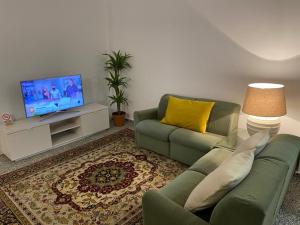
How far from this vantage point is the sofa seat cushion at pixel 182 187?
1.77 metres

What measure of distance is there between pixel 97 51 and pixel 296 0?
3.33m

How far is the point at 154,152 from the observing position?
339 centimetres

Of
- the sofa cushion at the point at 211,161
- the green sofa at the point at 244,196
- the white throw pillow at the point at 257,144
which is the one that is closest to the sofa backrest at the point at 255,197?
the green sofa at the point at 244,196

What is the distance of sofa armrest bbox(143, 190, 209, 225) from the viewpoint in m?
1.42

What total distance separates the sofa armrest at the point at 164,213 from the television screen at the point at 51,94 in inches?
101

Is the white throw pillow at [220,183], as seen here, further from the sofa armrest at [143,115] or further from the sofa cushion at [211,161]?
the sofa armrest at [143,115]

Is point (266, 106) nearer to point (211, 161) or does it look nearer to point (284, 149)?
point (284, 149)

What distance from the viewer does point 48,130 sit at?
3479mm

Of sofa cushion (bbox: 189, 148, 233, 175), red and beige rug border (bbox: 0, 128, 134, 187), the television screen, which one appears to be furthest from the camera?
the television screen

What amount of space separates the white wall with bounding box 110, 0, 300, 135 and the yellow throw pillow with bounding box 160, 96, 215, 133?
0.38m

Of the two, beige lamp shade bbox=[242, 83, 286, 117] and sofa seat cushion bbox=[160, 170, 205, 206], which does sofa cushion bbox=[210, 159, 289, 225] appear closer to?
sofa seat cushion bbox=[160, 170, 205, 206]

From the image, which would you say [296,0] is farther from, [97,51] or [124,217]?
[97,51]

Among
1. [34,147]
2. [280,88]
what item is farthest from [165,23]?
[34,147]

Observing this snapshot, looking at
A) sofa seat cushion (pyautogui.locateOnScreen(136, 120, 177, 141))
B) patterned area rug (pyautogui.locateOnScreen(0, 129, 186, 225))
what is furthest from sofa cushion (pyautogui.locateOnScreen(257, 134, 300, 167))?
sofa seat cushion (pyautogui.locateOnScreen(136, 120, 177, 141))
